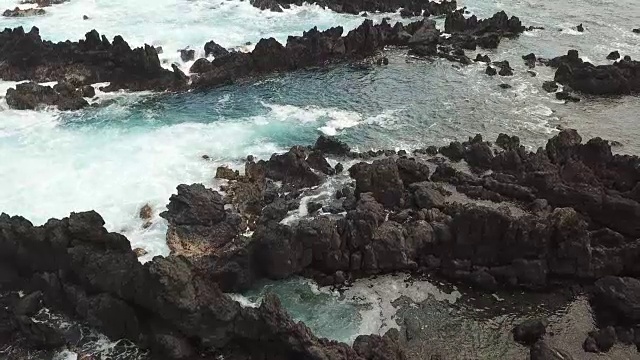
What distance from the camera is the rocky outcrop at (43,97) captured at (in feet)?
141

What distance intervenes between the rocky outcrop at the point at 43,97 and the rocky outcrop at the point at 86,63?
2397mm

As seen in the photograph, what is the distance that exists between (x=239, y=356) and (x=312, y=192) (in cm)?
1301

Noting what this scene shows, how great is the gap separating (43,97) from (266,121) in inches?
652

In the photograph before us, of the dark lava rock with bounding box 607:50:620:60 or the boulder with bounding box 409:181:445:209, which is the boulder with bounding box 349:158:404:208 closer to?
the boulder with bounding box 409:181:445:209

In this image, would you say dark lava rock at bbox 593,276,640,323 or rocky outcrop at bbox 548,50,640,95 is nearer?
dark lava rock at bbox 593,276,640,323

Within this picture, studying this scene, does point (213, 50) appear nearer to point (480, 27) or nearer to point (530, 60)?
point (480, 27)

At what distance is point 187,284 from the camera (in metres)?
23.8

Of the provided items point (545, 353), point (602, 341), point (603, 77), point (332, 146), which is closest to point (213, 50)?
point (332, 146)

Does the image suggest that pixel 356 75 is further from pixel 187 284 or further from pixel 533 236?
pixel 187 284

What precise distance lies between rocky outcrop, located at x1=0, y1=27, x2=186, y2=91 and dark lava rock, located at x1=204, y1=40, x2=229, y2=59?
5.20 metres

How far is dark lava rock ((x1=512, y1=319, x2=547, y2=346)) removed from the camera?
81.3 feet

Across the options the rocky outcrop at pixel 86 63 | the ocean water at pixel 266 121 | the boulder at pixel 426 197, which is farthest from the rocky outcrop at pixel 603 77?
the rocky outcrop at pixel 86 63

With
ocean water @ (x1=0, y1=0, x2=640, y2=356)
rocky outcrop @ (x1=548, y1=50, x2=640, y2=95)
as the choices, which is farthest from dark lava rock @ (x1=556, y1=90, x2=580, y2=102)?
rocky outcrop @ (x1=548, y1=50, x2=640, y2=95)

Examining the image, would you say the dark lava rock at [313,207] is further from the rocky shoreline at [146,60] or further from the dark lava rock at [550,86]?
the dark lava rock at [550,86]
